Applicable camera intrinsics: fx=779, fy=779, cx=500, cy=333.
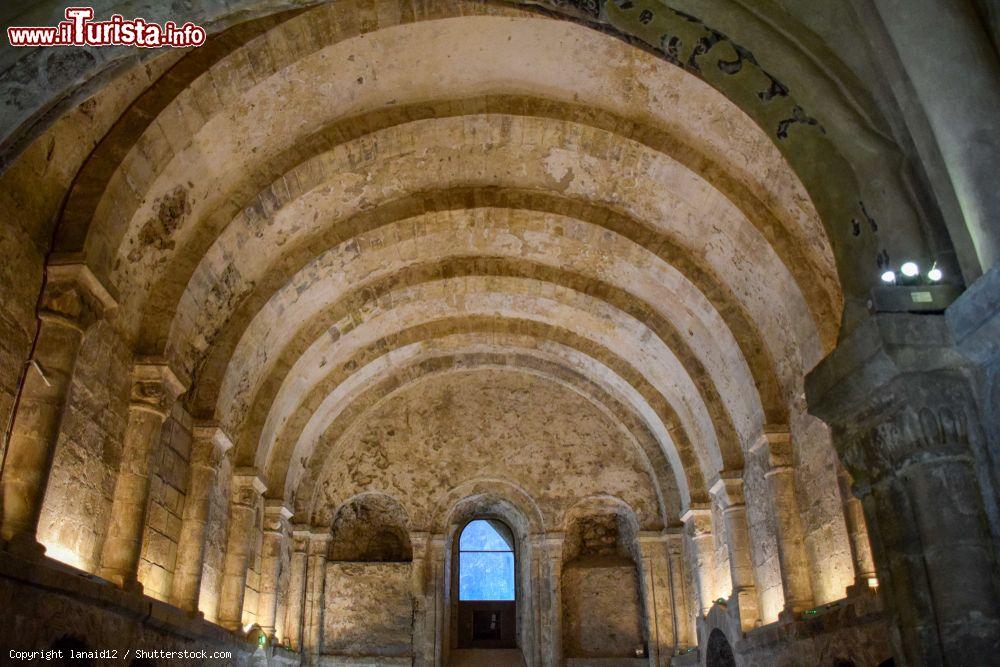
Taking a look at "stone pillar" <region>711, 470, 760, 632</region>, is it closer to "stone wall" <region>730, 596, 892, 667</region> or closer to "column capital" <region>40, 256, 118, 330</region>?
"stone wall" <region>730, 596, 892, 667</region>

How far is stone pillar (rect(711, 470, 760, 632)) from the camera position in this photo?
1077 cm

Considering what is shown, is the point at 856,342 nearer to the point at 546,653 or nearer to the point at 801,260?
the point at 801,260

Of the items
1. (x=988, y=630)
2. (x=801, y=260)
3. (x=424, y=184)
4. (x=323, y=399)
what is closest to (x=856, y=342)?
(x=988, y=630)

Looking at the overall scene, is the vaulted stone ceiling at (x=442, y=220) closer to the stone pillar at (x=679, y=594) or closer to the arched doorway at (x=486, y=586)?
the stone pillar at (x=679, y=594)

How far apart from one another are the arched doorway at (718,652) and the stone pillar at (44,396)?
9631 millimetres

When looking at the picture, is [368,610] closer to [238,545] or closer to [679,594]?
[238,545]

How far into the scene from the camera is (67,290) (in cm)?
668

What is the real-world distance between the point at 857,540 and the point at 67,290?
8069mm

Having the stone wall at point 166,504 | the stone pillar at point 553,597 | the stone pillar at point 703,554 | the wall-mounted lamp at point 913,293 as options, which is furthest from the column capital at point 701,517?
the wall-mounted lamp at point 913,293

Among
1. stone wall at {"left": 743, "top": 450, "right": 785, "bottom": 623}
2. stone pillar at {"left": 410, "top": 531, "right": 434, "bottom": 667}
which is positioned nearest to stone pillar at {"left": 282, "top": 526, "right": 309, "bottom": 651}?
stone pillar at {"left": 410, "top": 531, "right": 434, "bottom": 667}

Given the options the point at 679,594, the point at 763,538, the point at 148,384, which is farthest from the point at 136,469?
the point at 679,594

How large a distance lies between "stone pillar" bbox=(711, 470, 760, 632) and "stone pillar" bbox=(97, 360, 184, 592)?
7634mm

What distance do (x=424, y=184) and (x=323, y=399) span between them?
15.3 ft

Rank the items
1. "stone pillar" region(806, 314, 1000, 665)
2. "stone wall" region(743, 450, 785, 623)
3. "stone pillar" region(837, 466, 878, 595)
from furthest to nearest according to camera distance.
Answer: "stone wall" region(743, 450, 785, 623), "stone pillar" region(837, 466, 878, 595), "stone pillar" region(806, 314, 1000, 665)
